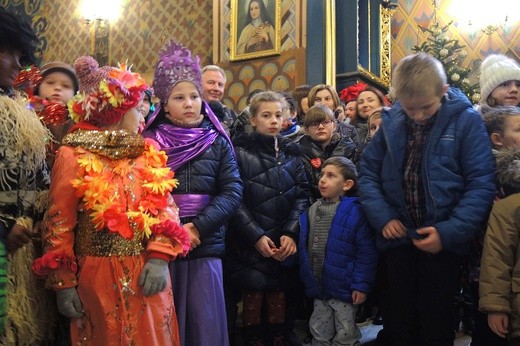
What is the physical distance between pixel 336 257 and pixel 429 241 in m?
0.56

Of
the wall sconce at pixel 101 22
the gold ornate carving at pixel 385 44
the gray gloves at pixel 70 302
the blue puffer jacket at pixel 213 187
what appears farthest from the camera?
the wall sconce at pixel 101 22

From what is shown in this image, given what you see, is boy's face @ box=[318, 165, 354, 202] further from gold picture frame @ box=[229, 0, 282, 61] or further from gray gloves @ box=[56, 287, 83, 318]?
gold picture frame @ box=[229, 0, 282, 61]

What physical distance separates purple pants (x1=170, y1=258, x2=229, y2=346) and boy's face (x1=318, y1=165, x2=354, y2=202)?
71 cm

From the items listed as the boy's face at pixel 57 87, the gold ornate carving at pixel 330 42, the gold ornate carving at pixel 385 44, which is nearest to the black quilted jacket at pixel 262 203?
the boy's face at pixel 57 87

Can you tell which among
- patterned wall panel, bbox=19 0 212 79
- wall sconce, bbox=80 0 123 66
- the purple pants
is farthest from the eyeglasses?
wall sconce, bbox=80 0 123 66

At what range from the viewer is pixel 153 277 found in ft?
6.03

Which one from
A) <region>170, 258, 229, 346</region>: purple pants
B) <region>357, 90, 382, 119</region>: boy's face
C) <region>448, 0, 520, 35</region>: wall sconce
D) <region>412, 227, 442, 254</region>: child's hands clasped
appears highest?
<region>448, 0, 520, 35</region>: wall sconce

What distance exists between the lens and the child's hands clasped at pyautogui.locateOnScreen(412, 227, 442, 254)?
202 cm

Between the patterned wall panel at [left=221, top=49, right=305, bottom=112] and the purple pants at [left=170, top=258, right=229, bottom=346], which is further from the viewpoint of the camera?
the patterned wall panel at [left=221, top=49, right=305, bottom=112]

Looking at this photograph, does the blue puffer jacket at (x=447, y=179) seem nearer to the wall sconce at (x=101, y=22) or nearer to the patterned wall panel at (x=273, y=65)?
the patterned wall panel at (x=273, y=65)

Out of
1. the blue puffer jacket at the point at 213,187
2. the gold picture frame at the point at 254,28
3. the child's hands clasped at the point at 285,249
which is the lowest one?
the child's hands clasped at the point at 285,249

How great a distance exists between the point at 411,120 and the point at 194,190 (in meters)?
1.04

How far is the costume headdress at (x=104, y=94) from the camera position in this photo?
1.92 m

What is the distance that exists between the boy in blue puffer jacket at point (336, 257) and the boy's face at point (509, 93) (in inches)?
32.8
